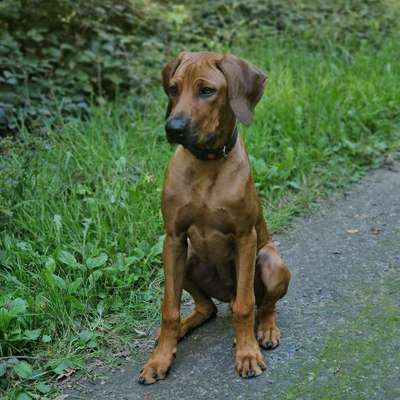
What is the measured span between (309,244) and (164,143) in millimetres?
1775

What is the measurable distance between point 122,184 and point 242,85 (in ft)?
7.04

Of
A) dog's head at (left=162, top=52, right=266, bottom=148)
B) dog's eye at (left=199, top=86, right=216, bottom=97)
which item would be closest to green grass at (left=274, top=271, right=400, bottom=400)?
dog's head at (left=162, top=52, right=266, bottom=148)

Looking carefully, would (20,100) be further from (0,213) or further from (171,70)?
(171,70)

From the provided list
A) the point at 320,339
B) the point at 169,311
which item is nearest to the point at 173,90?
the point at 169,311

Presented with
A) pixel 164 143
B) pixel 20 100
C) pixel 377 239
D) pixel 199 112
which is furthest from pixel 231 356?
pixel 20 100

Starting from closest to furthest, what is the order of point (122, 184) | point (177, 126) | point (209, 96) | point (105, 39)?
point (177, 126), point (209, 96), point (122, 184), point (105, 39)

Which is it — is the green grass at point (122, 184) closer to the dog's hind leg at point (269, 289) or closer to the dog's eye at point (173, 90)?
the dog's hind leg at point (269, 289)

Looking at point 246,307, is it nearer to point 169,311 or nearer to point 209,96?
point 169,311

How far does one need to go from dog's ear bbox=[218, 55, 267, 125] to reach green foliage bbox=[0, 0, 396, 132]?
2.90 m

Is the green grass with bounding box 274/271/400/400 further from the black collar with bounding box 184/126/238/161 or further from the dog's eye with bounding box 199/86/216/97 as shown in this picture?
the dog's eye with bounding box 199/86/216/97

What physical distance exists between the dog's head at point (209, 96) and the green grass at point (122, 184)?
136cm

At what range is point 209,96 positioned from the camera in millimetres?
3486

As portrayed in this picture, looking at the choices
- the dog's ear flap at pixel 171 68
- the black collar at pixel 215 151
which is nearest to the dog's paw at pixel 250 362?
the black collar at pixel 215 151

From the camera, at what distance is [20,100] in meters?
6.68
